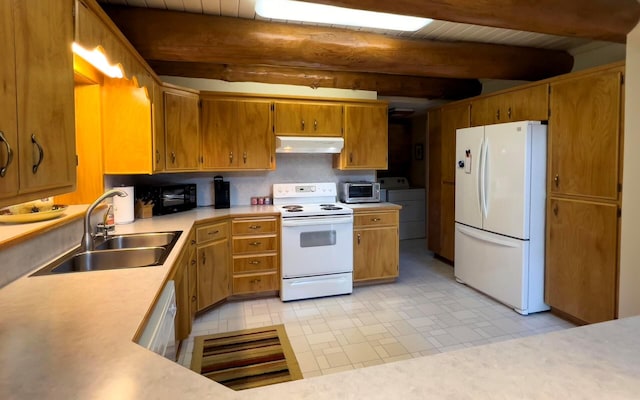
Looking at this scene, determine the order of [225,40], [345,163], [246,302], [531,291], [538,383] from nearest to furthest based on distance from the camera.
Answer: [538,383] < [225,40] < [531,291] < [246,302] < [345,163]

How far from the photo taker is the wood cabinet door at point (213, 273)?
10.5ft

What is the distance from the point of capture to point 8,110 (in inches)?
39.1

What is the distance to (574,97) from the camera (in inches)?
116

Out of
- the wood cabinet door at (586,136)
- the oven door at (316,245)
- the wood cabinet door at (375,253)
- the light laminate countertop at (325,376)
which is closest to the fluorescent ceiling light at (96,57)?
the light laminate countertop at (325,376)

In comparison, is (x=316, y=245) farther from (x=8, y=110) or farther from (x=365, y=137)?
(x=8, y=110)

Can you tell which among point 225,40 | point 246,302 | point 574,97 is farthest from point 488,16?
point 246,302

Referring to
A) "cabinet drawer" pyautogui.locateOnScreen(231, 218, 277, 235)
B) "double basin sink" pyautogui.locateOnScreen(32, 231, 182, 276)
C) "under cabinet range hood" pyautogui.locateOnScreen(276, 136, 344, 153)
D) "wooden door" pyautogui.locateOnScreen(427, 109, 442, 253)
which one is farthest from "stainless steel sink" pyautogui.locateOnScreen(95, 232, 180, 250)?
"wooden door" pyautogui.locateOnScreen(427, 109, 442, 253)

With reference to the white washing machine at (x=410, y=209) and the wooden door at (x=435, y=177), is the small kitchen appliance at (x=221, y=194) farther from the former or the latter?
the white washing machine at (x=410, y=209)

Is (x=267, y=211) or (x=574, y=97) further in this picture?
(x=267, y=211)

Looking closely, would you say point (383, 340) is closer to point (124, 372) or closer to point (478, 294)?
point (478, 294)

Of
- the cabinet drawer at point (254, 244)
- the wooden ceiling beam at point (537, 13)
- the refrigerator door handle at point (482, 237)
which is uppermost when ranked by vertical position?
the wooden ceiling beam at point (537, 13)

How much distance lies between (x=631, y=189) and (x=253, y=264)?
3.04m

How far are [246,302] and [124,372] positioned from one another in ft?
9.27

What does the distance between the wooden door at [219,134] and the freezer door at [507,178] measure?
251 centimetres
